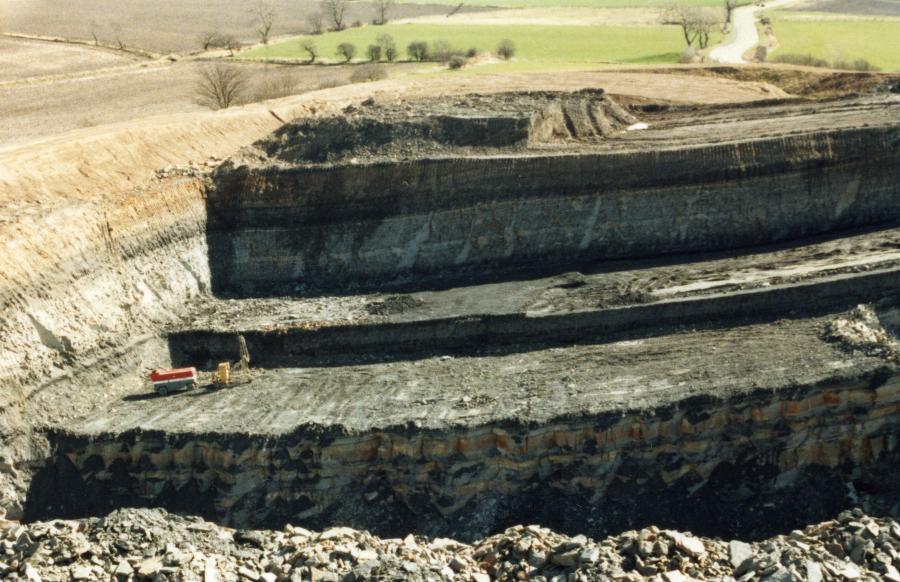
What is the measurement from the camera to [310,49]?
5128cm

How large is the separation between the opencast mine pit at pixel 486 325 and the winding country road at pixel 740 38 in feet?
60.8

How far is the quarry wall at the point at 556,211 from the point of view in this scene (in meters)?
23.4

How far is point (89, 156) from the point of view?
2450cm

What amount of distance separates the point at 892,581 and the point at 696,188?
42.2 ft

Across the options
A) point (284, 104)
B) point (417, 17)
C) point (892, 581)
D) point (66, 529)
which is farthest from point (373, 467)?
point (417, 17)

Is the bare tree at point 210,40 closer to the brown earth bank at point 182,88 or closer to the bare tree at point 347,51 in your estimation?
the brown earth bank at point 182,88

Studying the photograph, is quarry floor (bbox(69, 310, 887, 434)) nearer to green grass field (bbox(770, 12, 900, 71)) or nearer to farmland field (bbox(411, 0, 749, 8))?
green grass field (bbox(770, 12, 900, 71))

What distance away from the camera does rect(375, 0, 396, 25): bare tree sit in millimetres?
67312

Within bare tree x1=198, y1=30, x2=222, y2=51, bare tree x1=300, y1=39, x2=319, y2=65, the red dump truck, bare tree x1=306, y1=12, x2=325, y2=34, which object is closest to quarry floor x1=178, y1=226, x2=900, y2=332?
the red dump truck

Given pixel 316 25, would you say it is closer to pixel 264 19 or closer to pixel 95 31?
pixel 264 19

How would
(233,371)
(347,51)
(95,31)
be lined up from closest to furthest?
(233,371)
(347,51)
(95,31)

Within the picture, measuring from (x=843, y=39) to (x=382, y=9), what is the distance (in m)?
31.9

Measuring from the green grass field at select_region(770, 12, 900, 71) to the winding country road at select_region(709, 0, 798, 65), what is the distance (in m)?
1.47

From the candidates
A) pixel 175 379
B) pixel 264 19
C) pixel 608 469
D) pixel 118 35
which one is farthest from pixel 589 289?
pixel 264 19
